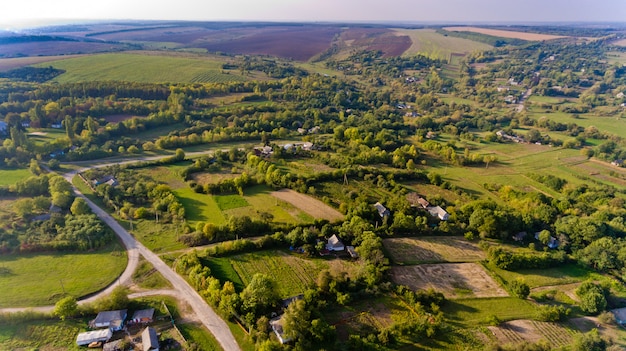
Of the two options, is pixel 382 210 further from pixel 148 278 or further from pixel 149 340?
pixel 149 340

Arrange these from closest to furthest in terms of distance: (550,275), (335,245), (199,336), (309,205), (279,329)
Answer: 1. (279,329)
2. (199,336)
3. (550,275)
4. (335,245)
5. (309,205)

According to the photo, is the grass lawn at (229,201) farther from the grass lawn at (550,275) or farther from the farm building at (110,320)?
the grass lawn at (550,275)

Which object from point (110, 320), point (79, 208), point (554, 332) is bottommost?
point (554, 332)

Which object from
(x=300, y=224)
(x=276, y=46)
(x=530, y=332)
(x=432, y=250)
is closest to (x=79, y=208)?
(x=300, y=224)

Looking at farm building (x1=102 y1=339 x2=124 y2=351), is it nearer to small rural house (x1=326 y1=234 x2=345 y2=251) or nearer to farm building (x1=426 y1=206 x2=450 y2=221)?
small rural house (x1=326 y1=234 x2=345 y2=251)

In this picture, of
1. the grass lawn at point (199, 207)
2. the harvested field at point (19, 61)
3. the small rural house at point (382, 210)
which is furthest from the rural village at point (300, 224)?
the harvested field at point (19, 61)

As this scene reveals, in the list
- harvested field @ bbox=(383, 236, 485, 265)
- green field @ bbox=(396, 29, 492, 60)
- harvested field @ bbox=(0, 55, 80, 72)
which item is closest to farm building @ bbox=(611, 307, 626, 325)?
harvested field @ bbox=(383, 236, 485, 265)
